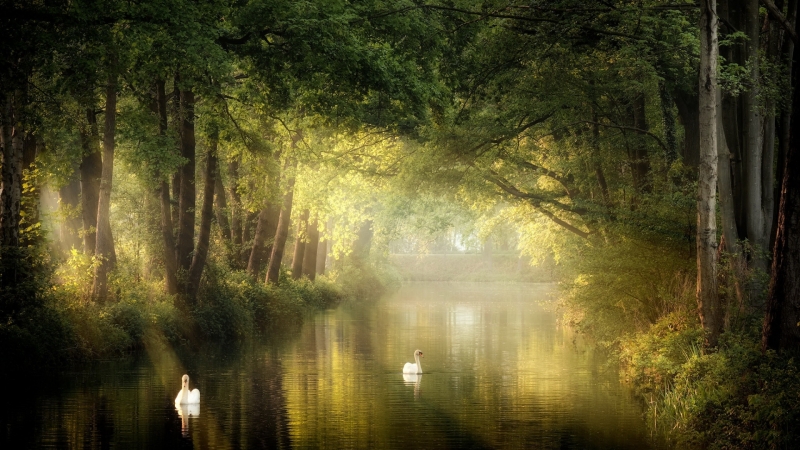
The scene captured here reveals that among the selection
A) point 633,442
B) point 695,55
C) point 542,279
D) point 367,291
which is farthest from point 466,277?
point 633,442

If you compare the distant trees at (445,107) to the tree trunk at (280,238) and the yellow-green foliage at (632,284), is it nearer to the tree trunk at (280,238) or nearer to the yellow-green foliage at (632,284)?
the yellow-green foliage at (632,284)

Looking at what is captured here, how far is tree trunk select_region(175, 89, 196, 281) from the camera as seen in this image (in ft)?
97.8

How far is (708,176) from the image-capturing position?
17844 millimetres

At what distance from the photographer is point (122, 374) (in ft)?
74.2

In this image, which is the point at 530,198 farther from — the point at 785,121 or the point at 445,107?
the point at 785,121

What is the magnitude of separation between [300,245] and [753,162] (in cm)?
3164

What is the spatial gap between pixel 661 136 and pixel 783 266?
14.9m

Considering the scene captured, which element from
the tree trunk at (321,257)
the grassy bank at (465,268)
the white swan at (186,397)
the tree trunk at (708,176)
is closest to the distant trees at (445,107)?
the tree trunk at (708,176)

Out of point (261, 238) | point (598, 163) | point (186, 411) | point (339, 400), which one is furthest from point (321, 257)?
point (186, 411)

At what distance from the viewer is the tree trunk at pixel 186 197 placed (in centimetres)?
2980

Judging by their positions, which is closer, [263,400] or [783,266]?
[783,266]

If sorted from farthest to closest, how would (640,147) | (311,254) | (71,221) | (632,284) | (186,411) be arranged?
(311,254) < (71,221) < (640,147) < (632,284) < (186,411)

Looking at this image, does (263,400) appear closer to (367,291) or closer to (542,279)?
(367,291)

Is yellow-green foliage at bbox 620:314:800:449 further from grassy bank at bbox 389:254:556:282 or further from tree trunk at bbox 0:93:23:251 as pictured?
grassy bank at bbox 389:254:556:282
